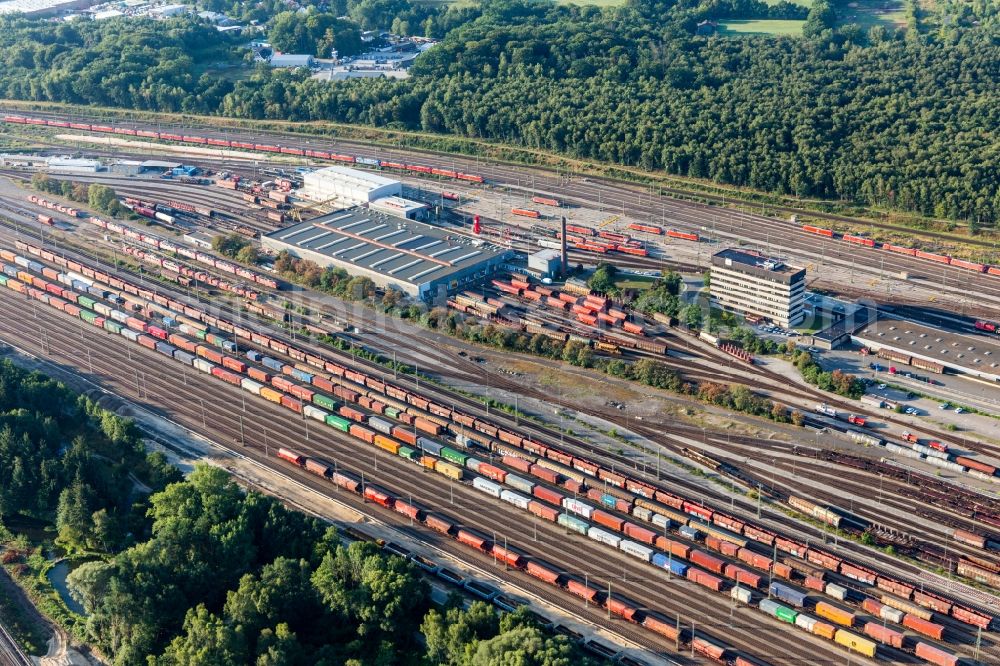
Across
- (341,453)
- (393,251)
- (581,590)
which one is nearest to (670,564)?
(581,590)

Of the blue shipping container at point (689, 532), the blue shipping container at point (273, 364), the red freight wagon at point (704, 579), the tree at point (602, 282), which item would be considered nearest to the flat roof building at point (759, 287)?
the tree at point (602, 282)

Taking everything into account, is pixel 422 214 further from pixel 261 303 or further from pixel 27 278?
pixel 27 278

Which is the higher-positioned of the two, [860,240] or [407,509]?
[860,240]

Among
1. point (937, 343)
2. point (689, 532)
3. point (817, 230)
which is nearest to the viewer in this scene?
point (689, 532)

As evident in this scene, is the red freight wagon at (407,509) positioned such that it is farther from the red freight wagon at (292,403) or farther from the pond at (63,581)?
the pond at (63,581)

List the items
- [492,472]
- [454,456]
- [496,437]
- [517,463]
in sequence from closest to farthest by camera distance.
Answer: [492,472], [517,463], [454,456], [496,437]

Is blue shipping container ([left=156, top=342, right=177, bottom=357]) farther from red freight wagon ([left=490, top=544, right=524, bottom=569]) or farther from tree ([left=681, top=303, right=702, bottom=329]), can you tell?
tree ([left=681, top=303, right=702, bottom=329])

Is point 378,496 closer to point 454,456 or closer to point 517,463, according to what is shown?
point 454,456
